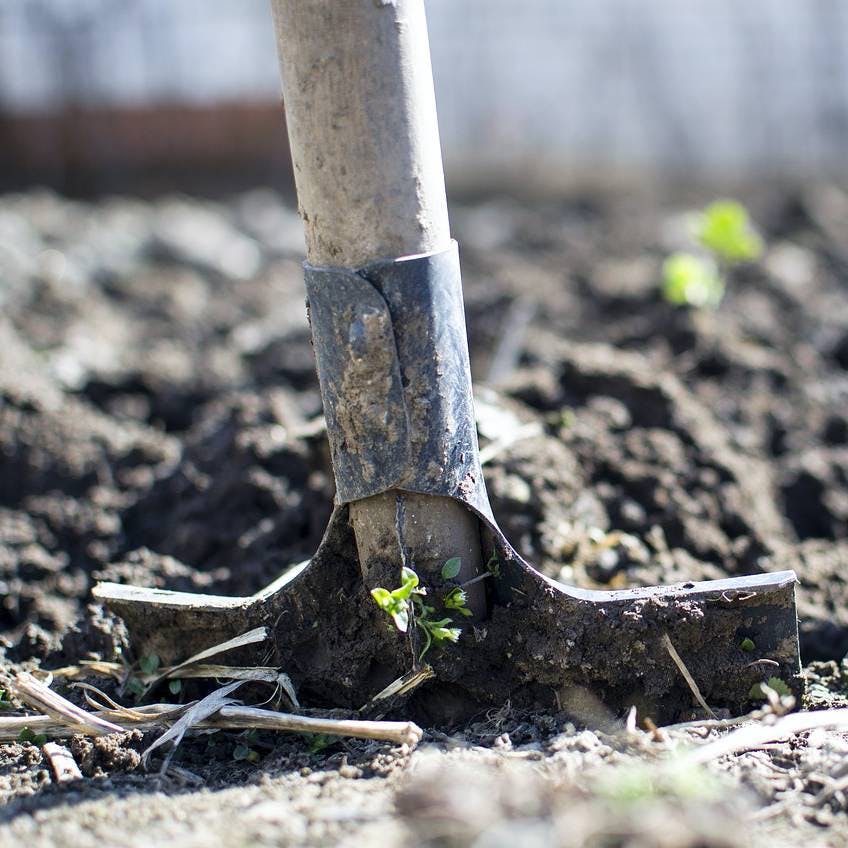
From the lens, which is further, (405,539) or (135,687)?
(135,687)

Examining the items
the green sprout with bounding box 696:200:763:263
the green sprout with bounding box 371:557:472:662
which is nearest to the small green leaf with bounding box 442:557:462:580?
the green sprout with bounding box 371:557:472:662

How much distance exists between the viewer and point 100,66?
10.6m

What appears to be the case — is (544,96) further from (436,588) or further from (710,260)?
(436,588)

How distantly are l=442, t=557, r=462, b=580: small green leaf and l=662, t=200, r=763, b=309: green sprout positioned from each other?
101 inches

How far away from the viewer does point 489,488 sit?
2.50 metres

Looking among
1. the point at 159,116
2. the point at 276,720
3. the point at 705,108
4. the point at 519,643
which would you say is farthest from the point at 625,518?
the point at 159,116

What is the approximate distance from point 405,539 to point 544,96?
354 inches

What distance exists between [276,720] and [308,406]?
1834mm

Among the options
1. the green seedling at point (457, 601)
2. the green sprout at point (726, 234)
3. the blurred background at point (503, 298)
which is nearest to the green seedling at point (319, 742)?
the green seedling at point (457, 601)

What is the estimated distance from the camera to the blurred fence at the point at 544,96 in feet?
32.2

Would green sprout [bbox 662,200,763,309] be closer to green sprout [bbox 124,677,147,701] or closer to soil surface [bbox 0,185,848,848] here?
soil surface [bbox 0,185,848,848]

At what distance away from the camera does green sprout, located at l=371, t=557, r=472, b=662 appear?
181cm

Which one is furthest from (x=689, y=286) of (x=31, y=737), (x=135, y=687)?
(x=31, y=737)

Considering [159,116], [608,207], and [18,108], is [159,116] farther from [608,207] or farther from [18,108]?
[608,207]
